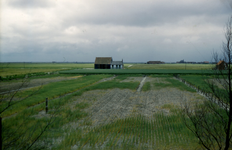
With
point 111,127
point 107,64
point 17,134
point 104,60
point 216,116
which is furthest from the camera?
point 104,60

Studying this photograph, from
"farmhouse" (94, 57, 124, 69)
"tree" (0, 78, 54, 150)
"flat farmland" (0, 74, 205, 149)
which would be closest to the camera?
"tree" (0, 78, 54, 150)

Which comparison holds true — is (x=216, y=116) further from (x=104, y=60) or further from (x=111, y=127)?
(x=104, y=60)

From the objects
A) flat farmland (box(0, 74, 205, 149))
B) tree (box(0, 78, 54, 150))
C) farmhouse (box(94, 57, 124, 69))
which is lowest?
flat farmland (box(0, 74, 205, 149))

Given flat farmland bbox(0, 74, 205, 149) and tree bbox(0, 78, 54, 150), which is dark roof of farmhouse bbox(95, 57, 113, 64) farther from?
tree bbox(0, 78, 54, 150)

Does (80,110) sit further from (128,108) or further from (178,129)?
(178,129)

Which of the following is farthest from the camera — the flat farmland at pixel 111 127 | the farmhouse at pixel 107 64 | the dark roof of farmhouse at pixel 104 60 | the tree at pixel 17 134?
the farmhouse at pixel 107 64

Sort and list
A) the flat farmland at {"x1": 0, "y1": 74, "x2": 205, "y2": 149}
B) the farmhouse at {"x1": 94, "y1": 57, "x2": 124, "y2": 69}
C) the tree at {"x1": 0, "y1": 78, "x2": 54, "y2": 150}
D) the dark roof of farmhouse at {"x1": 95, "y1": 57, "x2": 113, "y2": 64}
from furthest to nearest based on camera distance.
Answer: the farmhouse at {"x1": 94, "y1": 57, "x2": 124, "y2": 69}, the dark roof of farmhouse at {"x1": 95, "y1": 57, "x2": 113, "y2": 64}, the flat farmland at {"x1": 0, "y1": 74, "x2": 205, "y2": 149}, the tree at {"x1": 0, "y1": 78, "x2": 54, "y2": 150}

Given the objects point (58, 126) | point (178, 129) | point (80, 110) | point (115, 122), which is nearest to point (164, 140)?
point (178, 129)

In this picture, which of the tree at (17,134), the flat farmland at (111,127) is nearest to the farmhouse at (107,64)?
the flat farmland at (111,127)

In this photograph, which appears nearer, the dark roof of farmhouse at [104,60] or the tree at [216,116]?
the tree at [216,116]

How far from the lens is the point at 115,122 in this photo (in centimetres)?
1254

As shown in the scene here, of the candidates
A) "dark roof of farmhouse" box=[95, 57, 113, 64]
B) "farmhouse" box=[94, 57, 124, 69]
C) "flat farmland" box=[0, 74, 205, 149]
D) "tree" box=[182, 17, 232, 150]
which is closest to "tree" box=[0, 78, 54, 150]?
"flat farmland" box=[0, 74, 205, 149]

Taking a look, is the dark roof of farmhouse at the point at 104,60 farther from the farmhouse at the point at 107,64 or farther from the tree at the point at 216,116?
the tree at the point at 216,116

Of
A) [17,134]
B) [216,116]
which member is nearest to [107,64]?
[17,134]
